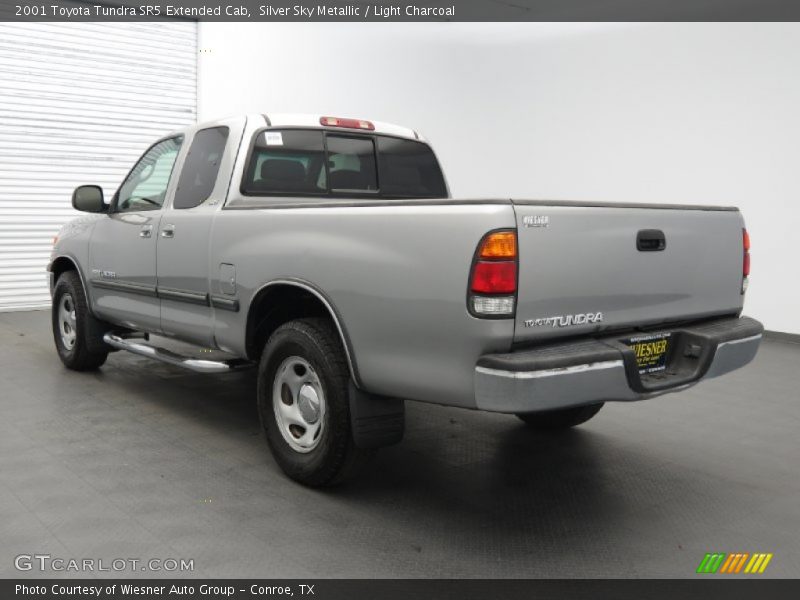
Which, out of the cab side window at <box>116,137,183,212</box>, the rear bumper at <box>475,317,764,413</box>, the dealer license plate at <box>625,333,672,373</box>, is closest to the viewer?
the rear bumper at <box>475,317,764,413</box>

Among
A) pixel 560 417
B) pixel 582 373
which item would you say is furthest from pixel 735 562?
pixel 560 417

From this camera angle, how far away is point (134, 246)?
485 cm

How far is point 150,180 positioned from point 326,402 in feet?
8.32

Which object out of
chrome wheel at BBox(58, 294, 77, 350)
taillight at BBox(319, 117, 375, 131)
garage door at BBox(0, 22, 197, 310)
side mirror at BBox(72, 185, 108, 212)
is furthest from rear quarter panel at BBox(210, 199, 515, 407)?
garage door at BBox(0, 22, 197, 310)

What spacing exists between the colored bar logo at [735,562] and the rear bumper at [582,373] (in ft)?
2.27

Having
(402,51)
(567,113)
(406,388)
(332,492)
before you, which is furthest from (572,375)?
(402,51)

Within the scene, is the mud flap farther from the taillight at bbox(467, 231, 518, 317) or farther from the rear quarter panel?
the taillight at bbox(467, 231, 518, 317)

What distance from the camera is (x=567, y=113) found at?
9.16 m

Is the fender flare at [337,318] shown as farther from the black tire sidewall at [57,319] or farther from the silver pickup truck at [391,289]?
the black tire sidewall at [57,319]

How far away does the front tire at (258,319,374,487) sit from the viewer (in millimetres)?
3266

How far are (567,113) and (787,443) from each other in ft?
18.7
